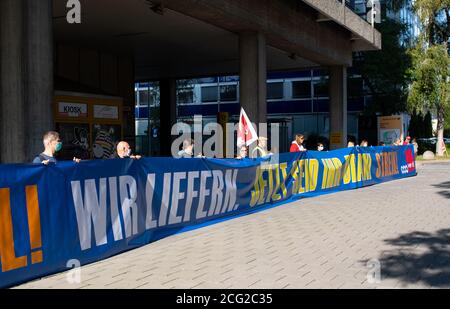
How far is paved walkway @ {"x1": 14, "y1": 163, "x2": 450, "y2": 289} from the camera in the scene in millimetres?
6070

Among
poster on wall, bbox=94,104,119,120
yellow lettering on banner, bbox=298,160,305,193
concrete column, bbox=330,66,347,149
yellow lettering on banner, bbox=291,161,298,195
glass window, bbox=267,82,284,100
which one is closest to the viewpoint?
yellow lettering on banner, bbox=291,161,298,195

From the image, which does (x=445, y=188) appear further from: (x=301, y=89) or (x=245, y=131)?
(x=301, y=89)

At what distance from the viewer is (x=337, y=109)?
2738 cm

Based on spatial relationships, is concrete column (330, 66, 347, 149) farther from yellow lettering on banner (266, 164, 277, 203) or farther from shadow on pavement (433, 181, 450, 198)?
yellow lettering on banner (266, 164, 277, 203)

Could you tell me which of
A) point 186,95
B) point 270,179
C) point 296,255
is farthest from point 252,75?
point 186,95

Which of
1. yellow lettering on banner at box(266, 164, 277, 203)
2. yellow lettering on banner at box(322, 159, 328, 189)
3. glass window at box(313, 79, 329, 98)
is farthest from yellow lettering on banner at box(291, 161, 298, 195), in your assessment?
glass window at box(313, 79, 329, 98)

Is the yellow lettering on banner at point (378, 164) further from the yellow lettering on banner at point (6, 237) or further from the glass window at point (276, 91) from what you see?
the glass window at point (276, 91)

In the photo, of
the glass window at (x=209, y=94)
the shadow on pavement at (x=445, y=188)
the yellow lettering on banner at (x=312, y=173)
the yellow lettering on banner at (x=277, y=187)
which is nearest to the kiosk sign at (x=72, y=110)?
the yellow lettering on banner at (x=277, y=187)

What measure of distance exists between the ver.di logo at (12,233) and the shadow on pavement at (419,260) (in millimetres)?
4064

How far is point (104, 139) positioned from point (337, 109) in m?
13.5

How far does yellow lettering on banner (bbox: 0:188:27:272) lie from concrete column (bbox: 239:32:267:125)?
40.9ft

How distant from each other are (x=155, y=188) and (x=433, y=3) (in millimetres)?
35734

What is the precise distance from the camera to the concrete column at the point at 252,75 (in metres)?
17.6
